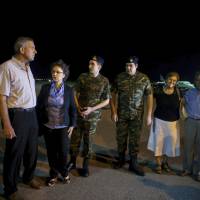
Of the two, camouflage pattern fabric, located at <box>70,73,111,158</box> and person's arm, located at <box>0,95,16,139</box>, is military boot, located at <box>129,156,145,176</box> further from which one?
person's arm, located at <box>0,95,16,139</box>

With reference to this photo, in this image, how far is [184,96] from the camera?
545cm

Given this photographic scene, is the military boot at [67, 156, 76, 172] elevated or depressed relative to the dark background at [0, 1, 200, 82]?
depressed

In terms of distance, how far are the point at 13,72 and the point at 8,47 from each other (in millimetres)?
34675

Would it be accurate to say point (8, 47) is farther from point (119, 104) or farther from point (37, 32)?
point (119, 104)

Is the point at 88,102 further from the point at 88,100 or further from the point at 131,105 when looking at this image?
the point at 131,105

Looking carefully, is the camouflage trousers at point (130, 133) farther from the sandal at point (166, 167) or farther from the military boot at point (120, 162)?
the sandal at point (166, 167)

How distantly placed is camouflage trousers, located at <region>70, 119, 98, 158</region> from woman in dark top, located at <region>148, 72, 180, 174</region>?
1.02m

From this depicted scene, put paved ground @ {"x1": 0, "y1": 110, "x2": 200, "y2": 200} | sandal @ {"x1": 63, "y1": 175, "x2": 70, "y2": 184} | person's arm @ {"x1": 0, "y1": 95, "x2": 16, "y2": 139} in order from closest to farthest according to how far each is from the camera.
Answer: person's arm @ {"x1": 0, "y1": 95, "x2": 16, "y2": 139} → paved ground @ {"x1": 0, "y1": 110, "x2": 200, "y2": 200} → sandal @ {"x1": 63, "y1": 175, "x2": 70, "y2": 184}

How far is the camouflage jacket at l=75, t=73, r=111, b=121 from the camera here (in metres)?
5.34

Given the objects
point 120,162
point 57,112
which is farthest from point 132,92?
point 57,112

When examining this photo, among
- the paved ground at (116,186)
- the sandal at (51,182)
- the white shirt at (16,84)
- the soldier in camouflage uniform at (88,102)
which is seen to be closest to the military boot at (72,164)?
the soldier in camouflage uniform at (88,102)

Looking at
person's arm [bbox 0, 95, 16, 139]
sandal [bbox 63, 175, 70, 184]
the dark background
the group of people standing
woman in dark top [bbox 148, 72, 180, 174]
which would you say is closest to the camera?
person's arm [bbox 0, 95, 16, 139]

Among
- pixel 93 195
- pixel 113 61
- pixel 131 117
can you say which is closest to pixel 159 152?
pixel 131 117

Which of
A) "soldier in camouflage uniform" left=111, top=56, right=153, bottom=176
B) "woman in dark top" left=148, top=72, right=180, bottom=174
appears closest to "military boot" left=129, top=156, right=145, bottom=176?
"soldier in camouflage uniform" left=111, top=56, right=153, bottom=176
